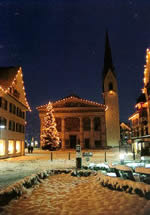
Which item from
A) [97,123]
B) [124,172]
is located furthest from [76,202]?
[97,123]

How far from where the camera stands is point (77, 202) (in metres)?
7.30

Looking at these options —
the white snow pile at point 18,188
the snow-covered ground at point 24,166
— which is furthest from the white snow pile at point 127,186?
the snow-covered ground at point 24,166

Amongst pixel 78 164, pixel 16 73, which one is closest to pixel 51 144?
pixel 16 73

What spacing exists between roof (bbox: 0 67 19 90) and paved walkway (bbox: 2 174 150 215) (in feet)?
65.8

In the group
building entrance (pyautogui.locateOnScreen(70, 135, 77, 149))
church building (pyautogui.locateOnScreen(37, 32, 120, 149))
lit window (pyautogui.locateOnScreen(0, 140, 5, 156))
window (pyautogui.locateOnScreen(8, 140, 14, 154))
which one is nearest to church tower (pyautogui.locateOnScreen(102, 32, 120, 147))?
church building (pyautogui.locateOnScreen(37, 32, 120, 149))

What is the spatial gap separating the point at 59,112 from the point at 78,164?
155 feet

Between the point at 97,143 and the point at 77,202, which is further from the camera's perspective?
the point at 97,143

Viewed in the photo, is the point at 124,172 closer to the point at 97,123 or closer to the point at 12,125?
the point at 12,125

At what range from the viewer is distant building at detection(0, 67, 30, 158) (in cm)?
2661

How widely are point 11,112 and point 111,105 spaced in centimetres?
4050

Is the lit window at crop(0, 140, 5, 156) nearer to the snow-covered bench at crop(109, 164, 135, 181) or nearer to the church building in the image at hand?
the snow-covered bench at crop(109, 164, 135, 181)

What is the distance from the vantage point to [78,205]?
6.97m

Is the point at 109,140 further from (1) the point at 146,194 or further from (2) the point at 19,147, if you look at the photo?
(1) the point at 146,194

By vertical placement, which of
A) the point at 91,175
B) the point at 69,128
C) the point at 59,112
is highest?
the point at 59,112
